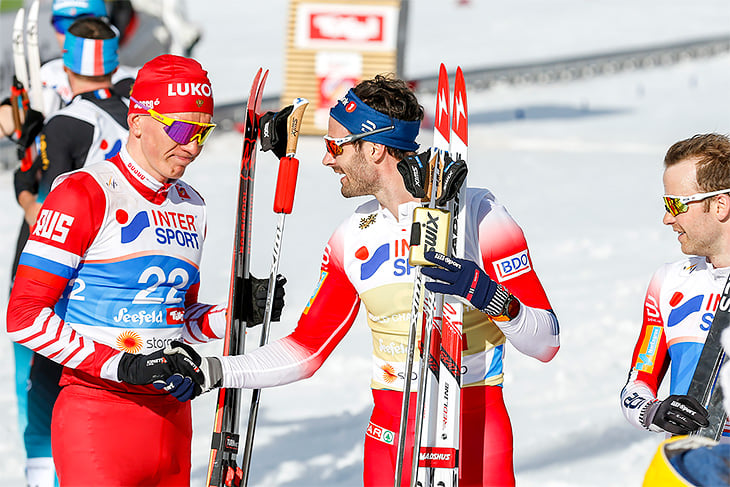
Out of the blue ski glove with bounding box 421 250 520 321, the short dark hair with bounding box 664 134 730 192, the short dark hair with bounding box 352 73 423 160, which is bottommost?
the blue ski glove with bounding box 421 250 520 321

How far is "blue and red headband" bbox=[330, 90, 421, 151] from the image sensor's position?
3678 mm

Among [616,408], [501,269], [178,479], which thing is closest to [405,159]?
[501,269]

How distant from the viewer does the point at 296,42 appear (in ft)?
67.9

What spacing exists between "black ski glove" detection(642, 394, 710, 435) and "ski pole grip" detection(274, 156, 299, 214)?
168 centimetres

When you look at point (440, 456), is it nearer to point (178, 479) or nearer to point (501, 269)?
point (501, 269)

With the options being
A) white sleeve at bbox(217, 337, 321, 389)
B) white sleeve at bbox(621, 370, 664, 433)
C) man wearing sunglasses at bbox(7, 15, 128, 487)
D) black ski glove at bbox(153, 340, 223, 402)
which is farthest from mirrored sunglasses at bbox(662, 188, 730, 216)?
man wearing sunglasses at bbox(7, 15, 128, 487)

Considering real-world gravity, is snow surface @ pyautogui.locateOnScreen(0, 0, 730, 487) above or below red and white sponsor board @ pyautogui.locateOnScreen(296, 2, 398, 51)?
below

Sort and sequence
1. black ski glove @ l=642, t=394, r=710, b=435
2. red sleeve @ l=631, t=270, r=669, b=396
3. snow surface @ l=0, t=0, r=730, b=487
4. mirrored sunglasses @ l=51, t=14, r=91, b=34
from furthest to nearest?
snow surface @ l=0, t=0, r=730, b=487
mirrored sunglasses @ l=51, t=14, r=91, b=34
red sleeve @ l=631, t=270, r=669, b=396
black ski glove @ l=642, t=394, r=710, b=435

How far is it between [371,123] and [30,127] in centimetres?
285

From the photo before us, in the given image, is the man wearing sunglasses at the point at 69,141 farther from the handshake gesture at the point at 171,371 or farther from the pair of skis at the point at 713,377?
the pair of skis at the point at 713,377

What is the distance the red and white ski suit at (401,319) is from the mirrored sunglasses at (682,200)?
0.52 meters

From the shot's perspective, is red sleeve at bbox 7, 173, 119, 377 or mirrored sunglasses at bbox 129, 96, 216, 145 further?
mirrored sunglasses at bbox 129, 96, 216, 145

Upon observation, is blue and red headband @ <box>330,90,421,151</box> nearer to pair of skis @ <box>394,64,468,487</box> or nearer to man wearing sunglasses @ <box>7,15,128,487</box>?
pair of skis @ <box>394,64,468,487</box>

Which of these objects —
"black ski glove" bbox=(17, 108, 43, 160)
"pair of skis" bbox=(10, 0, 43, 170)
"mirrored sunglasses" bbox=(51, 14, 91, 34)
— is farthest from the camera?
"mirrored sunglasses" bbox=(51, 14, 91, 34)
